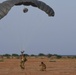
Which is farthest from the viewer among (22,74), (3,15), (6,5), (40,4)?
(22,74)

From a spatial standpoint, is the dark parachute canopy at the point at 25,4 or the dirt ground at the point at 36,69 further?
the dirt ground at the point at 36,69

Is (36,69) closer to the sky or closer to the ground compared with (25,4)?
closer to the ground

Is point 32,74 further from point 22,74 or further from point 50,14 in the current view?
point 50,14

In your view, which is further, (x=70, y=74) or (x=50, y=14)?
(x=70, y=74)

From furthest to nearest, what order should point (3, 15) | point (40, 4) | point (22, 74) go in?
1. point (22, 74)
2. point (40, 4)
3. point (3, 15)

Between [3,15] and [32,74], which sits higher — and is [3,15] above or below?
above

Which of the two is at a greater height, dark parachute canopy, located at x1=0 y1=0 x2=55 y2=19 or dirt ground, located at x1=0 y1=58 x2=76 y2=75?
dark parachute canopy, located at x1=0 y1=0 x2=55 y2=19

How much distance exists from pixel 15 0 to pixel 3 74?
10.8m

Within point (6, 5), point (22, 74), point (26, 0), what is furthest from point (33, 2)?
point (22, 74)

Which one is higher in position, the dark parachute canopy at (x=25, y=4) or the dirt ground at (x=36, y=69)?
the dark parachute canopy at (x=25, y=4)

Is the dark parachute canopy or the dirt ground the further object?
the dirt ground

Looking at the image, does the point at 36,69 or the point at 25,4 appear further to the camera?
the point at 36,69

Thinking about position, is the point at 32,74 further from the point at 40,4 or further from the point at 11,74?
the point at 40,4

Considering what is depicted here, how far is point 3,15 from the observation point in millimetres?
21281
